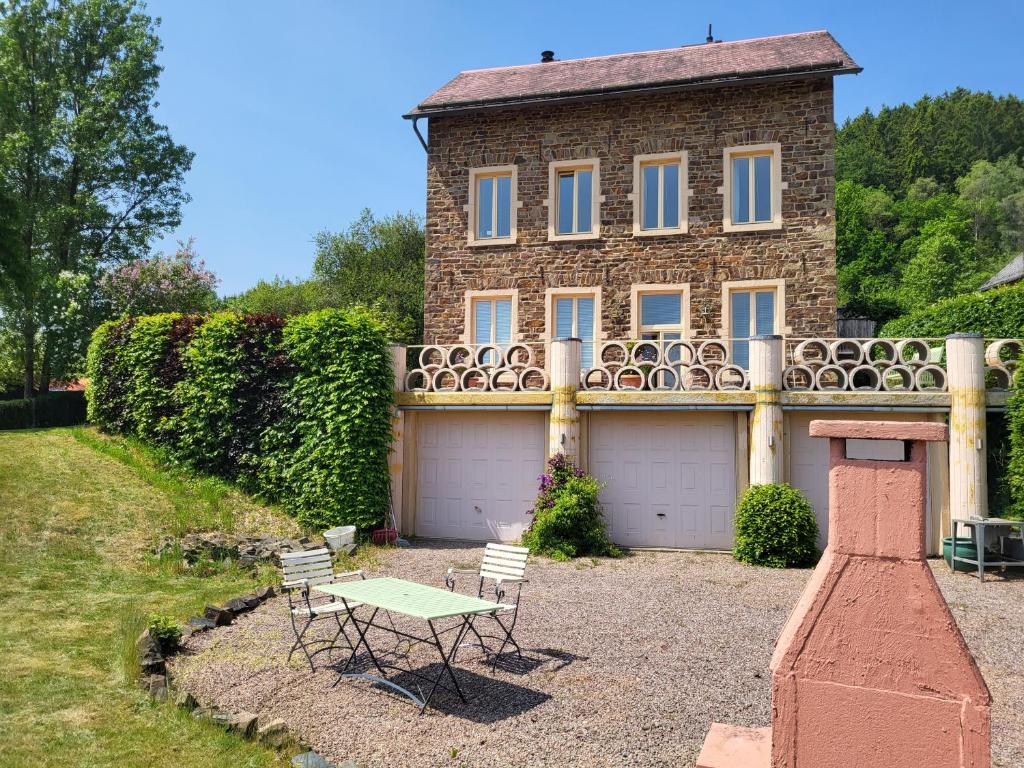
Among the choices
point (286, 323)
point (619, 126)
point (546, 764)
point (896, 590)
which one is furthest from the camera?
point (619, 126)

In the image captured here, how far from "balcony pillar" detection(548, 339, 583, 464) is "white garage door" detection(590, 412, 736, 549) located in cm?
55

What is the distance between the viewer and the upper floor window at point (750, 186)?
51.5 ft

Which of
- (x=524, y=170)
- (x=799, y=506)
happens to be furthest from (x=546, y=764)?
(x=524, y=170)

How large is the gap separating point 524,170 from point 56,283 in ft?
52.9

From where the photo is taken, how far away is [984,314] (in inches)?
542

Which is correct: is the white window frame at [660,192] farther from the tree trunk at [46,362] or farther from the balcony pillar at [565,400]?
the tree trunk at [46,362]

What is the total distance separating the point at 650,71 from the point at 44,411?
63.5 feet

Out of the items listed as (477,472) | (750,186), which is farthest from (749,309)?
(477,472)

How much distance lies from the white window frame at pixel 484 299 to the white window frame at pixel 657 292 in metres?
2.66

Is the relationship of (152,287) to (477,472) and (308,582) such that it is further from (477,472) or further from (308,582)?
(308,582)

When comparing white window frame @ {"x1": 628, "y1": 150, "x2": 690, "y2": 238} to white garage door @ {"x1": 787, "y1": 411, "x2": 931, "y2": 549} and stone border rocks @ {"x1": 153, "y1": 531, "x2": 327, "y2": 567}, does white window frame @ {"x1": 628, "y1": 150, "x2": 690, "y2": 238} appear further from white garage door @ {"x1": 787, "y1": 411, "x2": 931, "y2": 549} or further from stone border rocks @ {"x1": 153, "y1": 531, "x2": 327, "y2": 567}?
stone border rocks @ {"x1": 153, "y1": 531, "x2": 327, "y2": 567}

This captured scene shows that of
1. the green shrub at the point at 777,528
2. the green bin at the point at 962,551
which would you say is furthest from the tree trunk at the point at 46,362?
the green bin at the point at 962,551

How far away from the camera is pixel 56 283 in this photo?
2322cm

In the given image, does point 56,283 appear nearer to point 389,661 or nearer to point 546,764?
point 389,661
